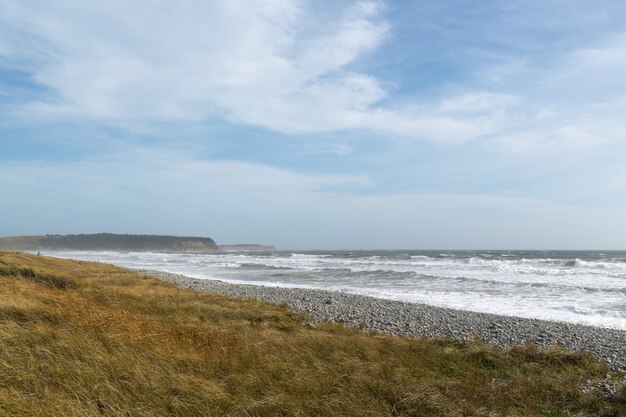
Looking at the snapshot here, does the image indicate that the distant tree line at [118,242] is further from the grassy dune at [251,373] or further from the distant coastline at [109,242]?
the grassy dune at [251,373]

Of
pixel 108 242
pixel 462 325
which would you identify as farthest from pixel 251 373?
pixel 108 242

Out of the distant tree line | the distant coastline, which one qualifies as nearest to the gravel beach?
the distant coastline

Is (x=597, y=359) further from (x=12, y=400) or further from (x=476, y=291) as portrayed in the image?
(x=476, y=291)

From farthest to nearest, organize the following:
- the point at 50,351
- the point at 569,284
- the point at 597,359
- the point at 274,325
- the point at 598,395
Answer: the point at 569,284 → the point at 274,325 → the point at 597,359 → the point at 598,395 → the point at 50,351

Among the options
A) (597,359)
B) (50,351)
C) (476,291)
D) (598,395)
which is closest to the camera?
(50,351)

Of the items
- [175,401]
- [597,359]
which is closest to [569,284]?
[597,359]

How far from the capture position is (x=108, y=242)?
179250mm

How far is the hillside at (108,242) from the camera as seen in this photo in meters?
168

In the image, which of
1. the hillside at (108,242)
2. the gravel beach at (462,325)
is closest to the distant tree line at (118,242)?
the hillside at (108,242)

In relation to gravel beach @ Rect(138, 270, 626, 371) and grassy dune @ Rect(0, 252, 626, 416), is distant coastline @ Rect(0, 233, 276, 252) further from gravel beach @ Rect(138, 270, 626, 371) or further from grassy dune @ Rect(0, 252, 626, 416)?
grassy dune @ Rect(0, 252, 626, 416)

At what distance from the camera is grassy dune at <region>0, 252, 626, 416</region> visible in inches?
212

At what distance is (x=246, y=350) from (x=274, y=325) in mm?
5090

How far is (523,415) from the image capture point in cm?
604

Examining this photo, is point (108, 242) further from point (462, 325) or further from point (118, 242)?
point (462, 325)
